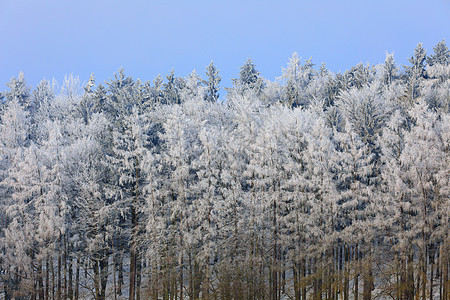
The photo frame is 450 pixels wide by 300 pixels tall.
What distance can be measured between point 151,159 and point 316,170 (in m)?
12.2

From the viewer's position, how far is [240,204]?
93.9 feet

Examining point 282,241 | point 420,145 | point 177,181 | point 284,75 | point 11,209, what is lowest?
point 282,241

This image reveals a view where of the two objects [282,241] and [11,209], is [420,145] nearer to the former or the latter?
[282,241]

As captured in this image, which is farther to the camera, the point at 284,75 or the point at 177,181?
the point at 284,75

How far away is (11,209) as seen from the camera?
1129 inches

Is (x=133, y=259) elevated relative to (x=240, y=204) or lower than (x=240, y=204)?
lower

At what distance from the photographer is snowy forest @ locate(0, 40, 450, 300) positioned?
25.4 meters

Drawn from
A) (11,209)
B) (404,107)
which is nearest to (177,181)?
(11,209)

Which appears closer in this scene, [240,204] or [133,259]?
[240,204]

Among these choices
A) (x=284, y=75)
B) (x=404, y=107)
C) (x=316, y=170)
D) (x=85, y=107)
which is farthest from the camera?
(x=284, y=75)

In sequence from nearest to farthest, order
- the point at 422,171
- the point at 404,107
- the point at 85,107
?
the point at 422,171 < the point at 404,107 < the point at 85,107

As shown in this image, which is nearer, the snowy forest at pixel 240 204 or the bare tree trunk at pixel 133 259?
the snowy forest at pixel 240 204

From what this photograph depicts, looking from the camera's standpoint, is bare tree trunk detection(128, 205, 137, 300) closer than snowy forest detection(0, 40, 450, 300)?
No

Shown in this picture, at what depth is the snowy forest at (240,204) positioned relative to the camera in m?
25.4
